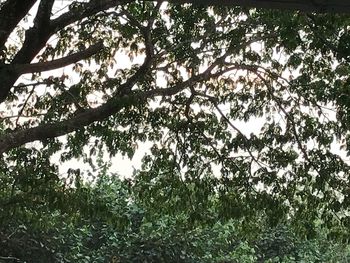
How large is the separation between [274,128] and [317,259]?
21.8ft

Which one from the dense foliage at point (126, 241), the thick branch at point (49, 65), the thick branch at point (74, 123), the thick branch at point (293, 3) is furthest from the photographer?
the dense foliage at point (126, 241)

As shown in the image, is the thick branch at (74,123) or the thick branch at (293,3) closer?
the thick branch at (293,3)

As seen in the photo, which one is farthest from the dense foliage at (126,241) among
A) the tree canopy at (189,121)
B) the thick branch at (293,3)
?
the thick branch at (293,3)

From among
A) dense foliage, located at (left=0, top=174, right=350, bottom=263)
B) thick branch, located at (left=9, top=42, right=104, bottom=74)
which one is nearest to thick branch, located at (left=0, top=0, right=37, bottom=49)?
thick branch, located at (left=9, top=42, right=104, bottom=74)

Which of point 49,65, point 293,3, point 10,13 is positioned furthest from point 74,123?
point 293,3

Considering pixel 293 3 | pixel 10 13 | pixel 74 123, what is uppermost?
pixel 10 13

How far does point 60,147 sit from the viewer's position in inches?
209

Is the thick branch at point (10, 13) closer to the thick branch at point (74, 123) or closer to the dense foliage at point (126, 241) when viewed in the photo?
the thick branch at point (74, 123)

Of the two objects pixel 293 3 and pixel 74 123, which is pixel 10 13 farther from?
pixel 293 3

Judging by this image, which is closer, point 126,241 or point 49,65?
point 49,65

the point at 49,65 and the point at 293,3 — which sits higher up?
the point at 49,65

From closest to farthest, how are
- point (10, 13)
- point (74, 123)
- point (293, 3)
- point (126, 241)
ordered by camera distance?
point (293, 3) < point (10, 13) < point (74, 123) < point (126, 241)

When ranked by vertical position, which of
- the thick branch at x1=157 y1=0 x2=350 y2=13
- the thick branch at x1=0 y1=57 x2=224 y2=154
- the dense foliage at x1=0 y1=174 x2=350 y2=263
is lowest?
the thick branch at x1=157 y1=0 x2=350 y2=13

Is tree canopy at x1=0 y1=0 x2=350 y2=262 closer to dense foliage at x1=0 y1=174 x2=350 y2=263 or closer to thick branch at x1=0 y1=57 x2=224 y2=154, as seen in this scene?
thick branch at x1=0 y1=57 x2=224 y2=154
